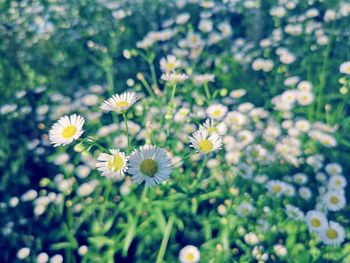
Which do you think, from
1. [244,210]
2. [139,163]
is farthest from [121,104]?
[244,210]

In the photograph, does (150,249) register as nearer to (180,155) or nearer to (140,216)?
(140,216)

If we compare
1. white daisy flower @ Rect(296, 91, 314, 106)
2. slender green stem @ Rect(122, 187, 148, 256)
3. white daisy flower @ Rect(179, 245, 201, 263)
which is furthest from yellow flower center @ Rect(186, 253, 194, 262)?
white daisy flower @ Rect(296, 91, 314, 106)

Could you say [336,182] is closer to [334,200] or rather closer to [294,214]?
[334,200]

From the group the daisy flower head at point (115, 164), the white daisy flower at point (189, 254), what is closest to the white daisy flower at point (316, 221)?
the white daisy flower at point (189, 254)

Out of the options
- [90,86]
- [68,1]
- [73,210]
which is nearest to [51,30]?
[68,1]

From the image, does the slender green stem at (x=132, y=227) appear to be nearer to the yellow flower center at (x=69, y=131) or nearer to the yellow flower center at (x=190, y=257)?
the yellow flower center at (x=190, y=257)

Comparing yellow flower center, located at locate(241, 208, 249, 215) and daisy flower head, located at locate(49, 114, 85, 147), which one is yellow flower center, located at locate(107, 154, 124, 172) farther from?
yellow flower center, located at locate(241, 208, 249, 215)

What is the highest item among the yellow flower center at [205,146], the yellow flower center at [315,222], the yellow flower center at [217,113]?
the yellow flower center at [205,146]
